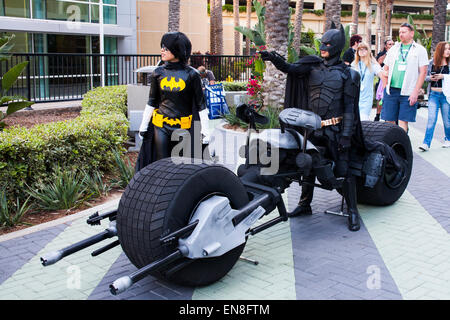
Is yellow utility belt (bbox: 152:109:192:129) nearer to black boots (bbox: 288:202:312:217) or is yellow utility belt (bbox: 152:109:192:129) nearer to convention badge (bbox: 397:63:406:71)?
black boots (bbox: 288:202:312:217)

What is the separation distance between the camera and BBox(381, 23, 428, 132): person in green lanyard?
8.80 meters

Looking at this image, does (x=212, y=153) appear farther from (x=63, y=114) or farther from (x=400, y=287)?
(x=63, y=114)

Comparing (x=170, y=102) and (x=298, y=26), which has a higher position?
(x=298, y=26)

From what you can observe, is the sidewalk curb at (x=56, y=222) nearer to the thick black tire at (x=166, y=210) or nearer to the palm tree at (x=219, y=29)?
the thick black tire at (x=166, y=210)

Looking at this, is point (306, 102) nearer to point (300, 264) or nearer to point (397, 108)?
point (300, 264)

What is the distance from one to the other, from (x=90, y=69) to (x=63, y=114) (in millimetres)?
2860

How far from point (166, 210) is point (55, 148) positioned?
336 centimetres

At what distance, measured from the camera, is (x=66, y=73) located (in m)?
15.1

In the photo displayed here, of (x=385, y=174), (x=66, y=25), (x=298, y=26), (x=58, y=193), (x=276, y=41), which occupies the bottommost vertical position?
(x=58, y=193)

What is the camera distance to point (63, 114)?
42.5 feet

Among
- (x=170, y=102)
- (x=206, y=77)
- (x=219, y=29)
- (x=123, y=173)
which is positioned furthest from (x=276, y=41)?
(x=219, y=29)

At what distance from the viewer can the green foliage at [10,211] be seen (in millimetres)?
5629

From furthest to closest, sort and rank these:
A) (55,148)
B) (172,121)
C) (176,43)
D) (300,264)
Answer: (55,148) < (172,121) < (176,43) < (300,264)
